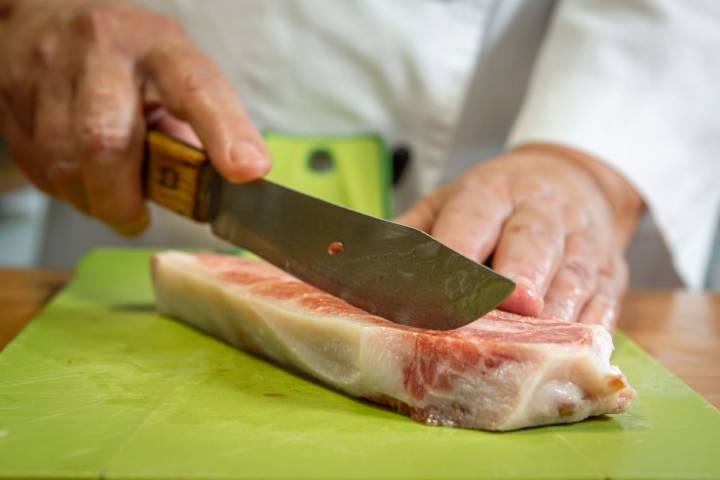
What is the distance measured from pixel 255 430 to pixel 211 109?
0.77 m

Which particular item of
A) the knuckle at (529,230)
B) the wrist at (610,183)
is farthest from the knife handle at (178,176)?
the wrist at (610,183)

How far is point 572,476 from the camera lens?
1.07 m

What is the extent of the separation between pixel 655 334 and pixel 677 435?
29.6 inches

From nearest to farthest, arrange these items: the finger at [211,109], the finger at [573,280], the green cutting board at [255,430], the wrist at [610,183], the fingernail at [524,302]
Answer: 1. the green cutting board at [255,430]
2. the fingernail at [524,302]
3. the finger at [573,280]
4. the finger at [211,109]
5. the wrist at [610,183]

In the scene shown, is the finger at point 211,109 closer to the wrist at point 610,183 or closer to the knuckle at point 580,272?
the knuckle at point 580,272

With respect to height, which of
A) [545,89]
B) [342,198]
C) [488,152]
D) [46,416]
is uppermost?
[545,89]

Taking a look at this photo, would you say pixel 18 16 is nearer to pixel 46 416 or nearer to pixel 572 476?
pixel 46 416

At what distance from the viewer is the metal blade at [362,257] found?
50.3 inches

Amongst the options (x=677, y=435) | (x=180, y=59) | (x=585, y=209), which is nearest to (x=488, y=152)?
(x=585, y=209)

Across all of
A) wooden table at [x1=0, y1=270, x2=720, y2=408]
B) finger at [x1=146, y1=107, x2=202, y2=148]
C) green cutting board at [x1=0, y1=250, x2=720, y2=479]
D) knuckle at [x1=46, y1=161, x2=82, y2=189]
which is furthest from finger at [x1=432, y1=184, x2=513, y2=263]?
knuckle at [x1=46, y1=161, x2=82, y2=189]

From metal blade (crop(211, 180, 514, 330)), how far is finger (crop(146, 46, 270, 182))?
54 mm

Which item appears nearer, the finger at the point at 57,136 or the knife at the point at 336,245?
the knife at the point at 336,245

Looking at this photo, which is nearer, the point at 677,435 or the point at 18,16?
the point at 677,435

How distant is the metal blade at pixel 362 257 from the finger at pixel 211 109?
0.05 m
